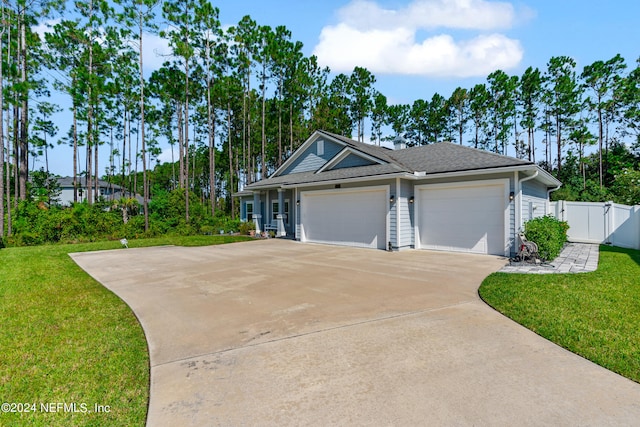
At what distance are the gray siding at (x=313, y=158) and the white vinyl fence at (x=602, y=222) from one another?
10.1m

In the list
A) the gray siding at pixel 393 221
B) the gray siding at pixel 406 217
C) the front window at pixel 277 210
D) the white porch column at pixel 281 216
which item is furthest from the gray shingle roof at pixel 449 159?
the front window at pixel 277 210

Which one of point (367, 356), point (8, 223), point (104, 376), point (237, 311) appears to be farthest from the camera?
point (8, 223)

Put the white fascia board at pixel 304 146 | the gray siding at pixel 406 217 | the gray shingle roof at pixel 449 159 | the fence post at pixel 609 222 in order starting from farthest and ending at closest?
1. the white fascia board at pixel 304 146
2. the fence post at pixel 609 222
3. the gray siding at pixel 406 217
4. the gray shingle roof at pixel 449 159

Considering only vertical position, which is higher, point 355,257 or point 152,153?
point 152,153

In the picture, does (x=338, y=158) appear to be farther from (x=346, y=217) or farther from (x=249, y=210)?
(x=249, y=210)

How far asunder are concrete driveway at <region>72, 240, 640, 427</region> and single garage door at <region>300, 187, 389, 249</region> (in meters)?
5.57

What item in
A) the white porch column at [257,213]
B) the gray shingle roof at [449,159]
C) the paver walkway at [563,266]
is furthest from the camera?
the white porch column at [257,213]

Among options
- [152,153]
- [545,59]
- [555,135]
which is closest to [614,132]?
[555,135]

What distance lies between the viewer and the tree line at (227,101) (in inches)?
691

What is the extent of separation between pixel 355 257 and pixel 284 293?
444cm

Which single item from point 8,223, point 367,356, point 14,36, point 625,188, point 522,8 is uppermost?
point 14,36

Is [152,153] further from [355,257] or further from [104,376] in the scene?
[104,376]

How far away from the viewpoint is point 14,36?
16125mm

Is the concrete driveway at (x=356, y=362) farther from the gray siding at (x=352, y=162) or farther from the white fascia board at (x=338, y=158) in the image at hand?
the white fascia board at (x=338, y=158)
